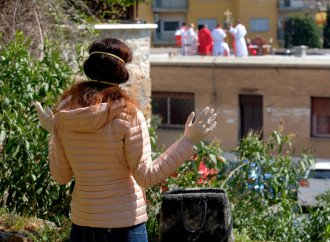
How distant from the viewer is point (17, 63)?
18.3 ft

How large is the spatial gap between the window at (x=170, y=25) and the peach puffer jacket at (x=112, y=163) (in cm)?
4514

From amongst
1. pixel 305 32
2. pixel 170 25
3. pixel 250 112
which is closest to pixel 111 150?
pixel 250 112

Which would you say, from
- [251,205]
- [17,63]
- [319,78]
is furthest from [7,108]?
[319,78]

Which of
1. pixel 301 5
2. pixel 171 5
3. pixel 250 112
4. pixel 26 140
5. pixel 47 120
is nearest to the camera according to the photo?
pixel 47 120

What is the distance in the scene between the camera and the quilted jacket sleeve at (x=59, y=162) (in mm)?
3230

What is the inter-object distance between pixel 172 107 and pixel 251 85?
3351mm

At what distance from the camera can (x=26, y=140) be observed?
205 inches

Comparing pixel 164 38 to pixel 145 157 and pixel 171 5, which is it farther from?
pixel 145 157

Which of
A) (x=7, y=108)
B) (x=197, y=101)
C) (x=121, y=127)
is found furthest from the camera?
(x=197, y=101)

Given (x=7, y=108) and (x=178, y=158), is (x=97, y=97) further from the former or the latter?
(x=7, y=108)

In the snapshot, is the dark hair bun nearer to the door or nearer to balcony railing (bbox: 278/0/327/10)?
the door

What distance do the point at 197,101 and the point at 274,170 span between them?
815 inches

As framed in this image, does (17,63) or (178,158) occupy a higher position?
(17,63)

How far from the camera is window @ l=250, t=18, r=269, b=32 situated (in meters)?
45.5
